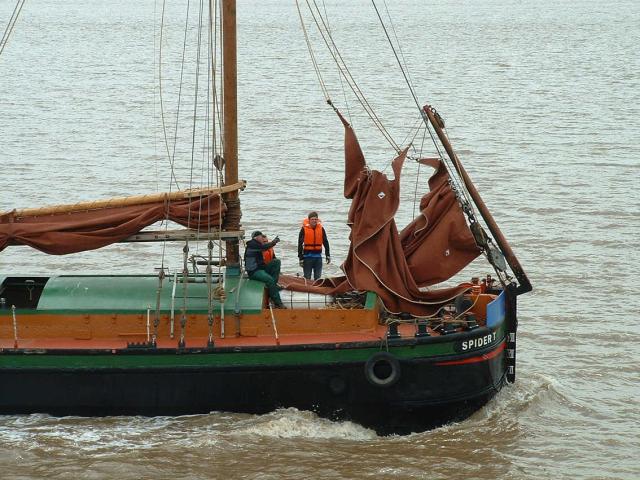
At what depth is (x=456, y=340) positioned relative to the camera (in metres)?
16.6

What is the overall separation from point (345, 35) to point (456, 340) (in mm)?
58503

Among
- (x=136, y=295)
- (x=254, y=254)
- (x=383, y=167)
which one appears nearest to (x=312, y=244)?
(x=254, y=254)

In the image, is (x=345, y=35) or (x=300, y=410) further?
(x=345, y=35)

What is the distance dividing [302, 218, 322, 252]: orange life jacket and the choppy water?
3339mm

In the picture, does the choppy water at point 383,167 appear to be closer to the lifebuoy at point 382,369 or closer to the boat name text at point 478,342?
the lifebuoy at point 382,369

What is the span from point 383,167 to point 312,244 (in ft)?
51.0

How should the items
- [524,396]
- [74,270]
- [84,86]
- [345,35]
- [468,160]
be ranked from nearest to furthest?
[524,396] < [74,270] < [468,160] < [84,86] < [345,35]

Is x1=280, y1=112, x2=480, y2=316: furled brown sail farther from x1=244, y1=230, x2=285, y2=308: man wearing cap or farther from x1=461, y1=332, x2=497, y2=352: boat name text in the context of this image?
x1=461, y1=332, x2=497, y2=352: boat name text

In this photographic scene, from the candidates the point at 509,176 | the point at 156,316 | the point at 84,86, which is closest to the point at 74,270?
the point at 156,316

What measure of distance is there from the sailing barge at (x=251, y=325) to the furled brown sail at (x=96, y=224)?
0.02 metres

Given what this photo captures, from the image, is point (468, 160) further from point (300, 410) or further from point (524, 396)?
point (300, 410)

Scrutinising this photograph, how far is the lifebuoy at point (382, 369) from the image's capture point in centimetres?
1642

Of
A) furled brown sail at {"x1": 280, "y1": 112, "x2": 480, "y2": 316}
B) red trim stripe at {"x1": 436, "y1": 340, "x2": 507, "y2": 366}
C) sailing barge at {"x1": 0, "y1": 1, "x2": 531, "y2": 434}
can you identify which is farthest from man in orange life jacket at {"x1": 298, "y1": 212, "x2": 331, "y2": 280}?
red trim stripe at {"x1": 436, "y1": 340, "x2": 507, "y2": 366}

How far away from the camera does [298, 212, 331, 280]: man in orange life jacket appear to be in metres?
19.3
